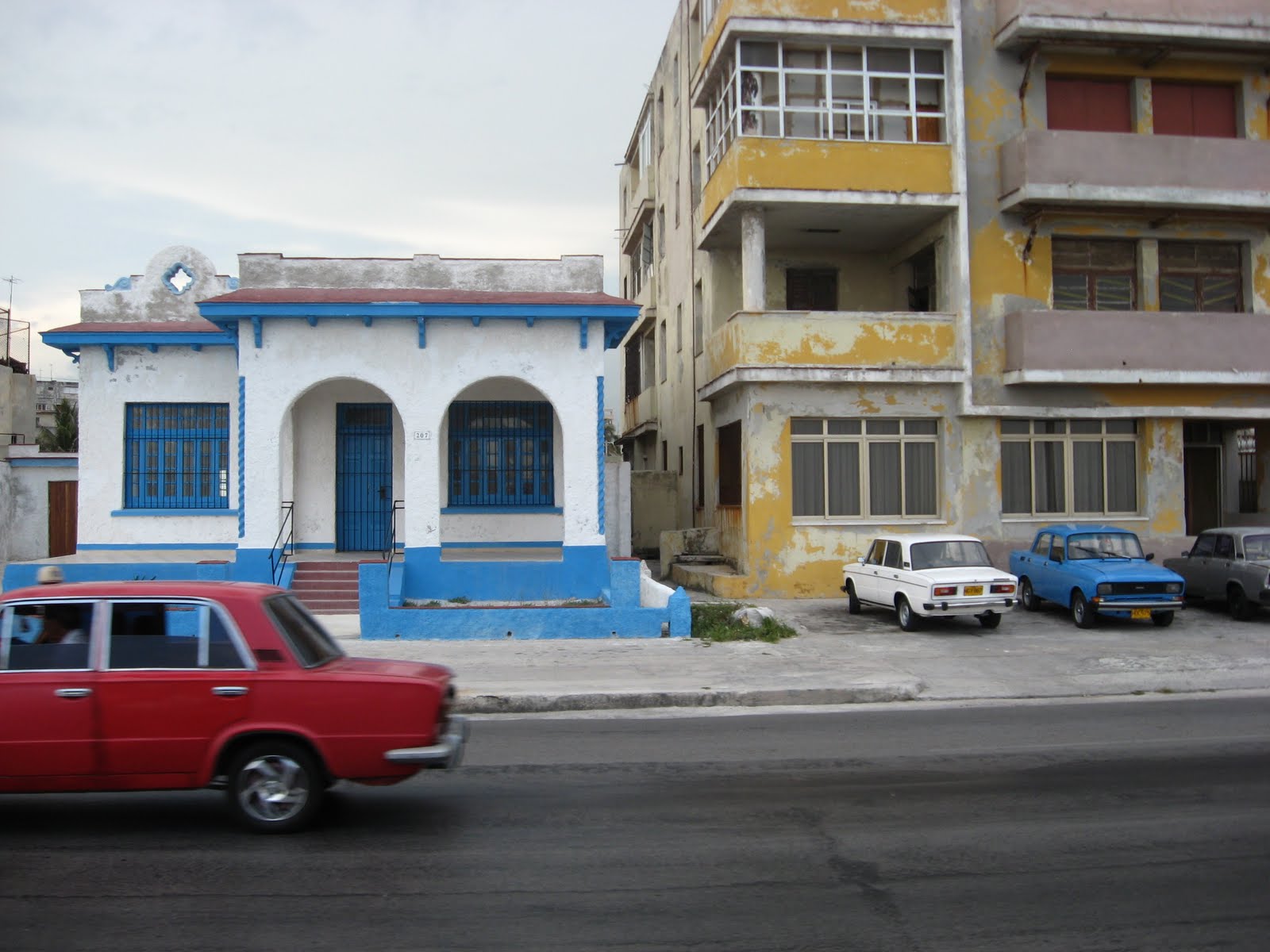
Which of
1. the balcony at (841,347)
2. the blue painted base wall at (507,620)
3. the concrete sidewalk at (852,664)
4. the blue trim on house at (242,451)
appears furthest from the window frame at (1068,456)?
the blue trim on house at (242,451)

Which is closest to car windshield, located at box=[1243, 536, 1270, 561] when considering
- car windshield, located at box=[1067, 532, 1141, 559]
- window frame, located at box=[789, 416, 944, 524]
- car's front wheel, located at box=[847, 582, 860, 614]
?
car windshield, located at box=[1067, 532, 1141, 559]

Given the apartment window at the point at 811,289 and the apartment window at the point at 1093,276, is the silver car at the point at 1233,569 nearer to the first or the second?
the apartment window at the point at 1093,276

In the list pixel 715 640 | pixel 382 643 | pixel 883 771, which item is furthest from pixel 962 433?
pixel 883 771

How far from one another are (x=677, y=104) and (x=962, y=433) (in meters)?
13.3

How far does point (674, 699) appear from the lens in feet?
39.9

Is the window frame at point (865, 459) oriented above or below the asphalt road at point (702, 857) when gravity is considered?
above

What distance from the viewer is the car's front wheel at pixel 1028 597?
1909 centimetres

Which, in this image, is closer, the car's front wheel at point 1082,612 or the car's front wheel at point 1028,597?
the car's front wheel at point 1082,612

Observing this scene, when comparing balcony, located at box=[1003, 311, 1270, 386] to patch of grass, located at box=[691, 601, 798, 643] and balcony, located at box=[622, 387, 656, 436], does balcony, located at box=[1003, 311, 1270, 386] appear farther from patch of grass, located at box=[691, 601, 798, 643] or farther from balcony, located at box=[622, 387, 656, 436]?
balcony, located at box=[622, 387, 656, 436]

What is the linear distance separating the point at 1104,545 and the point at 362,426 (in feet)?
42.9

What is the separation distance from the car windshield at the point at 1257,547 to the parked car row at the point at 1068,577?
0.05 ft

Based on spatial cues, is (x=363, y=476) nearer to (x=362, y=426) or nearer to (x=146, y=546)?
(x=362, y=426)

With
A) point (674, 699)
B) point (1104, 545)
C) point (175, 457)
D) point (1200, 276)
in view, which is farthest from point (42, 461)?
point (1200, 276)

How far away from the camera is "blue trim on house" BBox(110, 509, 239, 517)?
19125 mm
